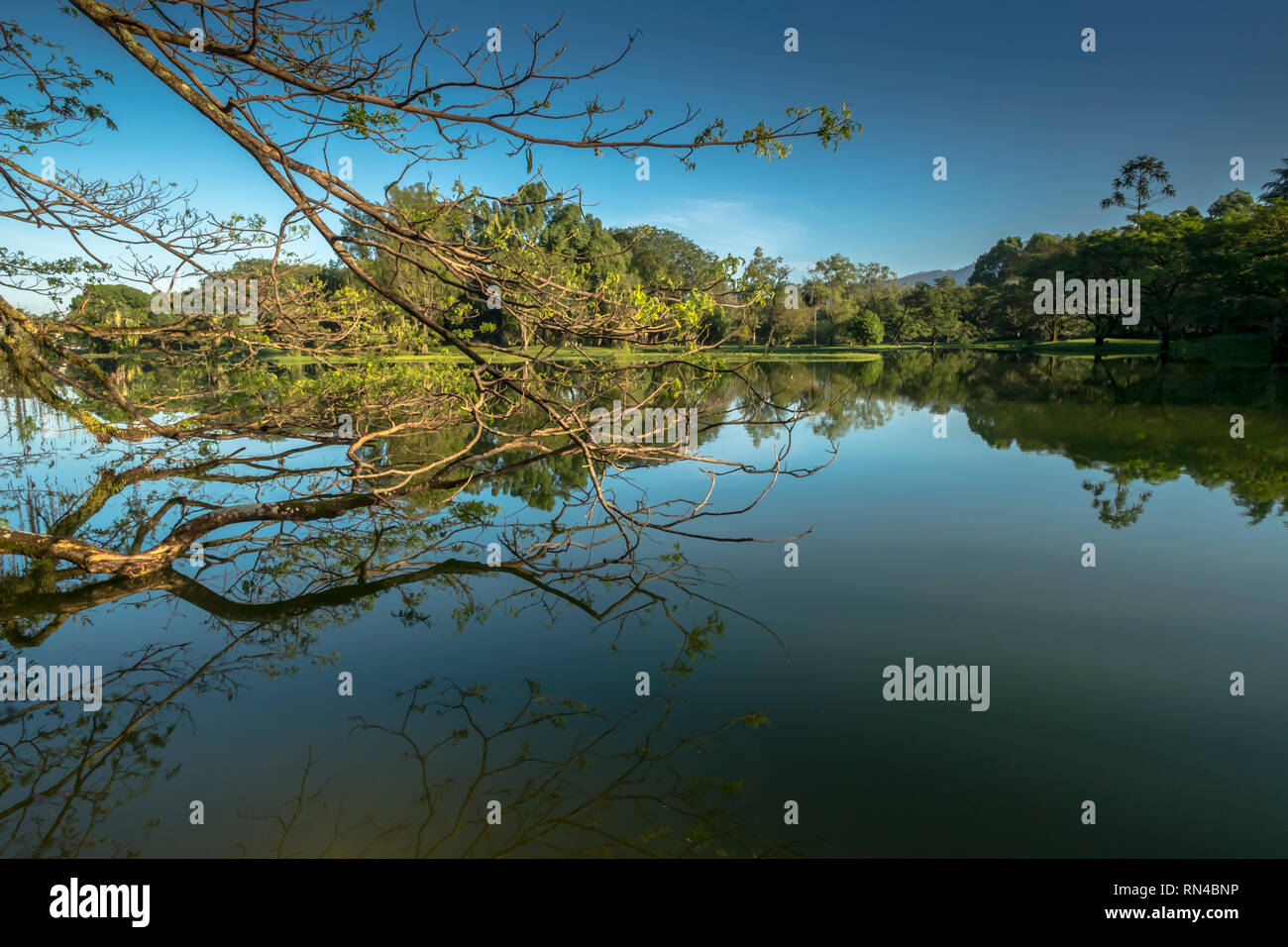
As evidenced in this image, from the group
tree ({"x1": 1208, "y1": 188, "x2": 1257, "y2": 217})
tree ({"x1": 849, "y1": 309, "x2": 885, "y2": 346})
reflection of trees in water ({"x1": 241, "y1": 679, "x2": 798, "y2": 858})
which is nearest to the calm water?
reflection of trees in water ({"x1": 241, "y1": 679, "x2": 798, "y2": 858})

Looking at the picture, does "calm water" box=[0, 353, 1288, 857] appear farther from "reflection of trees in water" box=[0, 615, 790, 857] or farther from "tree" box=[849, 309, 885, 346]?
"tree" box=[849, 309, 885, 346]

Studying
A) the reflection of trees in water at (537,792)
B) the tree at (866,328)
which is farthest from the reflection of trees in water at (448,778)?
the tree at (866,328)

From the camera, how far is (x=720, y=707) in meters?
4.59

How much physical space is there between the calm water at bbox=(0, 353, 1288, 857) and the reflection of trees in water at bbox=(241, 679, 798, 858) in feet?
0.06

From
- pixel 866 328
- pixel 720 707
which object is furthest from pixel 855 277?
pixel 720 707

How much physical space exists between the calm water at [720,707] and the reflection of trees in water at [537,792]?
2 cm

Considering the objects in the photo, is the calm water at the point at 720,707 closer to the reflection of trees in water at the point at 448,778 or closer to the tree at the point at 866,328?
the reflection of trees in water at the point at 448,778

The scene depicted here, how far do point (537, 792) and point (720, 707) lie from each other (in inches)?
55.9

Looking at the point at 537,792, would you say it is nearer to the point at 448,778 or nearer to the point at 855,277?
A: the point at 448,778

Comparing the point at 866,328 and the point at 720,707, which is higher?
the point at 866,328

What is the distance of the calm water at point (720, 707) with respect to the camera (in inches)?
135

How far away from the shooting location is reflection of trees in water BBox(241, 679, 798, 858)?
10.9 ft
